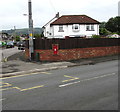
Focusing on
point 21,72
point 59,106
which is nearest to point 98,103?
point 59,106

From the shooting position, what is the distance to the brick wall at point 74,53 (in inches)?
739

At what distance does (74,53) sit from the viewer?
20.0 m

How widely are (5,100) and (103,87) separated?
14.1ft

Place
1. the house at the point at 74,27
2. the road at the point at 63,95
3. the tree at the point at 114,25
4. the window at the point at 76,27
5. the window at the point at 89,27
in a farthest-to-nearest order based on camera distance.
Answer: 1. the tree at the point at 114,25
2. the window at the point at 89,27
3. the house at the point at 74,27
4. the window at the point at 76,27
5. the road at the point at 63,95

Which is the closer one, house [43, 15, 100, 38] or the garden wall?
the garden wall

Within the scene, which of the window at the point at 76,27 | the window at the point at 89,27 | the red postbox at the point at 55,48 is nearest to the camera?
the red postbox at the point at 55,48

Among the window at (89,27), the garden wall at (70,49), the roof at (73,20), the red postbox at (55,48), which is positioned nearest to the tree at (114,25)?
the roof at (73,20)

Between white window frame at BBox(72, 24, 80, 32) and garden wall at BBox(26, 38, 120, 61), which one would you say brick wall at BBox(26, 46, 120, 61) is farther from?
white window frame at BBox(72, 24, 80, 32)

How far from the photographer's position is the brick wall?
18781 mm

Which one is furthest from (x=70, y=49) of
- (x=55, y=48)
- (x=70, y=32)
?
(x=70, y=32)

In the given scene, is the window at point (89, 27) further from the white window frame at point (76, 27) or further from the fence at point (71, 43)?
the fence at point (71, 43)

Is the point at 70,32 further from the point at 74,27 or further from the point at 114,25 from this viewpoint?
the point at 114,25

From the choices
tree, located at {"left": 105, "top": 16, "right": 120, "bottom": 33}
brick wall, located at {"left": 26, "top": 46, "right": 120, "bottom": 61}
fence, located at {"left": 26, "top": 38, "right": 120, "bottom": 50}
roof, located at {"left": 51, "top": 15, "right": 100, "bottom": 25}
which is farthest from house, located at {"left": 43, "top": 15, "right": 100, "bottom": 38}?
tree, located at {"left": 105, "top": 16, "right": 120, "bottom": 33}

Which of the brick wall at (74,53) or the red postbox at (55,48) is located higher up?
the red postbox at (55,48)
